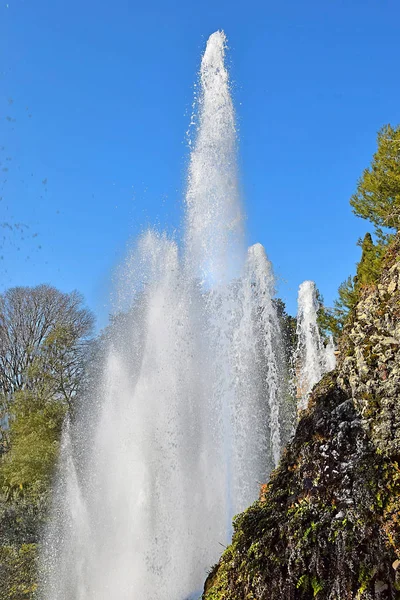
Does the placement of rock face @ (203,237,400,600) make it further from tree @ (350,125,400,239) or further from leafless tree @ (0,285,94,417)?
leafless tree @ (0,285,94,417)

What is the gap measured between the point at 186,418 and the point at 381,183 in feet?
31.7

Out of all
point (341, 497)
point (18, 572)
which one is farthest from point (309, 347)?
point (341, 497)

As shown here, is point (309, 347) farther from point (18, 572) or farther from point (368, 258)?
point (18, 572)

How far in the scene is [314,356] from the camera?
16.6 meters

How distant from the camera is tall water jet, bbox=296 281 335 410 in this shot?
15.9 m

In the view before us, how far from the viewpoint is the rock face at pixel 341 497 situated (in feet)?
8.66

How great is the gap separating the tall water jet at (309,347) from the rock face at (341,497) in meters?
11.7

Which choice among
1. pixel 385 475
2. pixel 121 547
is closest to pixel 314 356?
pixel 121 547

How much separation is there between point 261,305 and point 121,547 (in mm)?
7554

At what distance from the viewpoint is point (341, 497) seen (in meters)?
2.91

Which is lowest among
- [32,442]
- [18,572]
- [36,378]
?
[18,572]

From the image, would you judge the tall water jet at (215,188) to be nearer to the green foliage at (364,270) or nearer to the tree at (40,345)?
the green foliage at (364,270)

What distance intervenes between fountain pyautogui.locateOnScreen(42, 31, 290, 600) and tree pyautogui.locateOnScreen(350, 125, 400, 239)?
3.81m

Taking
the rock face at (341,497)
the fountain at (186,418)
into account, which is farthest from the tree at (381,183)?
the rock face at (341,497)
